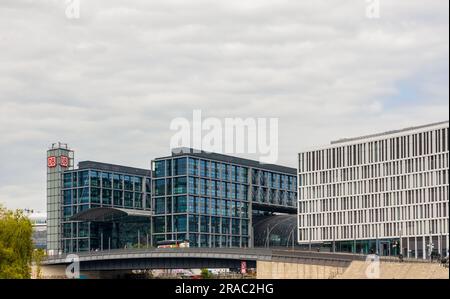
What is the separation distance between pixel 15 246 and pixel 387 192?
10135 centimetres

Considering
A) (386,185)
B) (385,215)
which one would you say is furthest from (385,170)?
(385,215)

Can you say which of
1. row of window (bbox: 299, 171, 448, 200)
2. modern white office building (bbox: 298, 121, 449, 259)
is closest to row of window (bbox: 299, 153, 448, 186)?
modern white office building (bbox: 298, 121, 449, 259)

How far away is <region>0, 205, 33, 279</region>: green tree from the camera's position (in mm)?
97375

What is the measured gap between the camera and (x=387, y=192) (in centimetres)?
18562

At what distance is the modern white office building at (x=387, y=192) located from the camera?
174 m

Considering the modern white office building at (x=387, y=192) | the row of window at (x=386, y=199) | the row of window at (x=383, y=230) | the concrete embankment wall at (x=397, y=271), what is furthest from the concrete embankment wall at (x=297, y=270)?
the row of window at (x=383, y=230)

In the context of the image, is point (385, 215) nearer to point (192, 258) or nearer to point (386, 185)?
point (386, 185)

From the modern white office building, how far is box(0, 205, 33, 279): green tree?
8400 cm

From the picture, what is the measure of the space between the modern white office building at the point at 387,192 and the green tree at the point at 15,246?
276 feet
